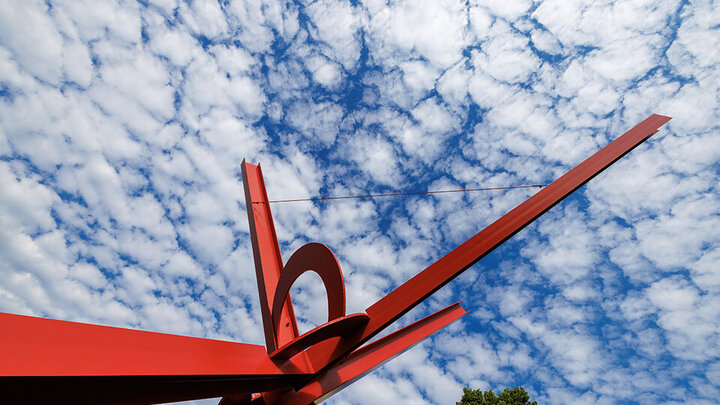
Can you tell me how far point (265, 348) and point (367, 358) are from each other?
2.25 meters

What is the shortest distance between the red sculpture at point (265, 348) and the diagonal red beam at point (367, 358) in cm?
2

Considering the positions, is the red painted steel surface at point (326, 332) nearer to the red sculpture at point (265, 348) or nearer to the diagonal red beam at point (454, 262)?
the red sculpture at point (265, 348)

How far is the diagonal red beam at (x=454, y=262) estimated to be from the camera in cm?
554

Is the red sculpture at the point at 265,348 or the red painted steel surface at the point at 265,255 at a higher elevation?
the red painted steel surface at the point at 265,255

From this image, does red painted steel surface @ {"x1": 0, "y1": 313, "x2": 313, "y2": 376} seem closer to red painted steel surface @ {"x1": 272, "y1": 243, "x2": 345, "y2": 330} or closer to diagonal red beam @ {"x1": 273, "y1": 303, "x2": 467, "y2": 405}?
red painted steel surface @ {"x1": 272, "y1": 243, "x2": 345, "y2": 330}

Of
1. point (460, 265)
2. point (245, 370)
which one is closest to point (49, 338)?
point (245, 370)

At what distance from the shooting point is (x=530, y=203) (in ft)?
20.9

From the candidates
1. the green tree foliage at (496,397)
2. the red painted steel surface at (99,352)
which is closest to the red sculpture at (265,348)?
the red painted steel surface at (99,352)

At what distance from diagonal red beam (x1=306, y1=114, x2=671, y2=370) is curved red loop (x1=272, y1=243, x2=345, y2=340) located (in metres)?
0.51

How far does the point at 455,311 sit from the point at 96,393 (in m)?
6.70

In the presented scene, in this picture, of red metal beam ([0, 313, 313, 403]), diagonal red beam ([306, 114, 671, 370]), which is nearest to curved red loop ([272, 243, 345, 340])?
diagonal red beam ([306, 114, 671, 370])

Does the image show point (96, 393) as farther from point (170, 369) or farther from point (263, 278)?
point (263, 278)

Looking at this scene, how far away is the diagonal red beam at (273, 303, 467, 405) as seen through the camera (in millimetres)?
6711

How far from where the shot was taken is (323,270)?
20.3ft
